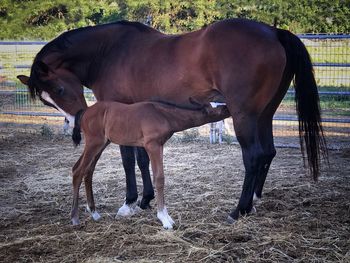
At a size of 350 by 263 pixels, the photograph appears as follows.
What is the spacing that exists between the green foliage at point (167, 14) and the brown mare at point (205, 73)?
897cm

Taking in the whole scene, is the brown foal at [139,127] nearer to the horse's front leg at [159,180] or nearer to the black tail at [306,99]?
the horse's front leg at [159,180]

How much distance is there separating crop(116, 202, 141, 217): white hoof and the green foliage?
9778 millimetres

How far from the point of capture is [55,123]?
995 centimetres

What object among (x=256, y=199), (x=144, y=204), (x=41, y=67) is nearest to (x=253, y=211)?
(x=256, y=199)

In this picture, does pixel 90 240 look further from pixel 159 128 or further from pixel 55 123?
pixel 55 123

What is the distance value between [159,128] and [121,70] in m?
0.94

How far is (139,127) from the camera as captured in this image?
171 inches

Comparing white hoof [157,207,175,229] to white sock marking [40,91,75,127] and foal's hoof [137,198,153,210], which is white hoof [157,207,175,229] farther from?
white sock marking [40,91,75,127]

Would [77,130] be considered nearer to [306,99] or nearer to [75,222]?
[75,222]

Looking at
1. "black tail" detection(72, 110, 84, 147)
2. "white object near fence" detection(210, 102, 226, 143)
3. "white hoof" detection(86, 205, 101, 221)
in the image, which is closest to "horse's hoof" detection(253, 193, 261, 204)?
"white hoof" detection(86, 205, 101, 221)

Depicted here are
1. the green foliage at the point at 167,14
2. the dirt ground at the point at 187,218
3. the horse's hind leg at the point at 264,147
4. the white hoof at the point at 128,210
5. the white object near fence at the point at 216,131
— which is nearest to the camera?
the dirt ground at the point at 187,218

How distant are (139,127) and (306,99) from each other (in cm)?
162

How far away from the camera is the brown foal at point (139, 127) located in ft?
13.9

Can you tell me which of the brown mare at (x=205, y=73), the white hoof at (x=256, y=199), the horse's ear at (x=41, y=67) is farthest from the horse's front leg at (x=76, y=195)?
the white hoof at (x=256, y=199)
